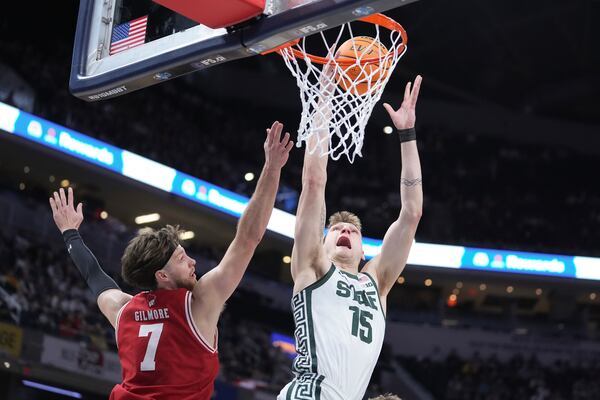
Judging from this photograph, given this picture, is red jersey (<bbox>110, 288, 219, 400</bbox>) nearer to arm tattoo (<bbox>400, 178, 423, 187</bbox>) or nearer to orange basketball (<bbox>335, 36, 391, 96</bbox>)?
arm tattoo (<bbox>400, 178, 423, 187</bbox>)

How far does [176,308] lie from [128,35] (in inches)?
56.4

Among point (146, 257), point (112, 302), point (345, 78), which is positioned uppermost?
point (345, 78)

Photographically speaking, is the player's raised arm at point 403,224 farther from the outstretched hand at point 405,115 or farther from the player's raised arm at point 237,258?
the player's raised arm at point 237,258

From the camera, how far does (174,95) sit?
2219cm

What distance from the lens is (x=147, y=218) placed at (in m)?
20.0

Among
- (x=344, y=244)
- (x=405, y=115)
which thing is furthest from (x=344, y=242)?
(x=405, y=115)

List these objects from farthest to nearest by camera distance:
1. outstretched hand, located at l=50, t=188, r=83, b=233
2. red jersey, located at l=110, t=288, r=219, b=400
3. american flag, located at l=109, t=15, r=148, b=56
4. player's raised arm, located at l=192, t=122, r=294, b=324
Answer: outstretched hand, located at l=50, t=188, r=83, b=233 → american flag, located at l=109, t=15, r=148, b=56 → player's raised arm, located at l=192, t=122, r=294, b=324 → red jersey, located at l=110, t=288, r=219, b=400

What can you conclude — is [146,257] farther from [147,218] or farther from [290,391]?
[147,218]

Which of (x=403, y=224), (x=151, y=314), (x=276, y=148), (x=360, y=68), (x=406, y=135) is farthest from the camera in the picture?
(x=360, y=68)

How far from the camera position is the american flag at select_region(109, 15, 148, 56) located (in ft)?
13.8

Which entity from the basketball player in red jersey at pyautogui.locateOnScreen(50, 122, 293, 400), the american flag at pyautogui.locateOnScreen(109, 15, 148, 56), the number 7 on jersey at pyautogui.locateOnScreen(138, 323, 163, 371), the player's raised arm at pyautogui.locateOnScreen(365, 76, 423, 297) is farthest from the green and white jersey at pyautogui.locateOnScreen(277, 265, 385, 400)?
the american flag at pyautogui.locateOnScreen(109, 15, 148, 56)

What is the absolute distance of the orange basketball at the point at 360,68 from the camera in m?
4.76

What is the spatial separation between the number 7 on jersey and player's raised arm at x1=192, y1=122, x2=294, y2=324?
17cm

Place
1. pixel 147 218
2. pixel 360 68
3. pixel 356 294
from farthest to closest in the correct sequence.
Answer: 1. pixel 147 218
2. pixel 360 68
3. pixel 356 294
